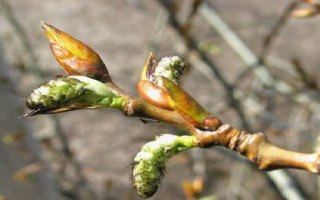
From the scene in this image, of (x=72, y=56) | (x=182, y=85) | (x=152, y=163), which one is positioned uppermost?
(x=182, y=85)

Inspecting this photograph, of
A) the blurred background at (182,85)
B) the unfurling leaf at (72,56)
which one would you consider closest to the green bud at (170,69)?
the unfurling leaf at (72,56)

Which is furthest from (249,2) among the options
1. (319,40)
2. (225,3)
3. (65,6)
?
(65,6)

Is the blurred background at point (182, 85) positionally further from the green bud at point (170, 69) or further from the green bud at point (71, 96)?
the green bud at point (71, 96)

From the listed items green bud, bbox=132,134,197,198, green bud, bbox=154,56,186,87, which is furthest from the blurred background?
green bud, bbox=132,134,197,198

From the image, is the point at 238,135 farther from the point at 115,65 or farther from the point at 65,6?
the point at 65,6

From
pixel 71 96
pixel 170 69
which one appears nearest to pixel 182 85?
pixel 170 69

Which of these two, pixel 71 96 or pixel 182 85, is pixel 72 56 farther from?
pixel 182 85
